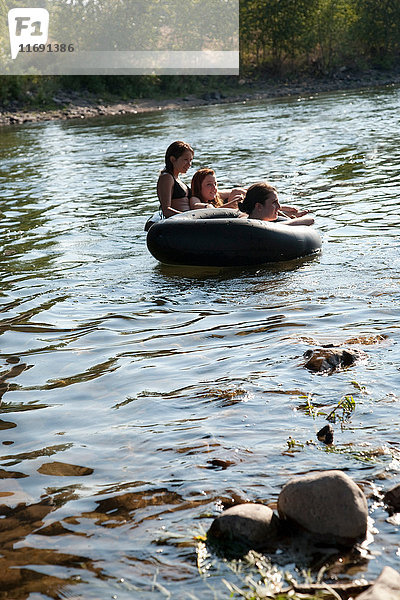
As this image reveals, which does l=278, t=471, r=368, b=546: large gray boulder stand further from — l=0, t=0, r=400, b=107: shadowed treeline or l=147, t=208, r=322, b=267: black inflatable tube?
l=0, t=0, r=400, b=107: shadowed treeline

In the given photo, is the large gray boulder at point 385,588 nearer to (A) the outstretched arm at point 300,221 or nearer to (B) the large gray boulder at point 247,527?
(B) the large gray boulder at point 247,527

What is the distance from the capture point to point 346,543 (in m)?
3.20

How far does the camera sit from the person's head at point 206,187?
30.8 ft

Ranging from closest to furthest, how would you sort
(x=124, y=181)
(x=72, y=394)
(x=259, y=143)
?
(x=72, y=394) → (x=124, y=181) → (x=259, y=143)

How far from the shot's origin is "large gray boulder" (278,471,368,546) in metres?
3.21

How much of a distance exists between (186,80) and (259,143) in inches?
1018

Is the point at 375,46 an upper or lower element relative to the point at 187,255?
upper

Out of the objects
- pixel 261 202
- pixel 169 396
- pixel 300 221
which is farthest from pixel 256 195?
pixel 169 396

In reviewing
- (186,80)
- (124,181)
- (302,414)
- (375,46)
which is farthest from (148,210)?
(375,46)

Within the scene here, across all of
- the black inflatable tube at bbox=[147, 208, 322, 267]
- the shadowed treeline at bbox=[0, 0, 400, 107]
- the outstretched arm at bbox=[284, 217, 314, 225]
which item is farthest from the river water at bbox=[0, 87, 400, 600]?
the shadowed treeline at bbox=[0, 0, 400, 107]

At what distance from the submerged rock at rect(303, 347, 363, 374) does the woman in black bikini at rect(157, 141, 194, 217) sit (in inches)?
164

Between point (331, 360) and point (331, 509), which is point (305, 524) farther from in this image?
point (331, 360)

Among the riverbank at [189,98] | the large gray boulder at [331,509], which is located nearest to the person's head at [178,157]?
the large gray boulder at [331,509]

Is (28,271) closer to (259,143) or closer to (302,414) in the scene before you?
(302,414)
